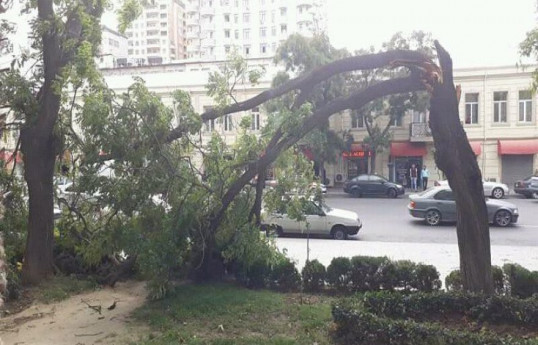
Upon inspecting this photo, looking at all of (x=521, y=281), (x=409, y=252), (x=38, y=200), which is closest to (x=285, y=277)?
(x=521, y=281)

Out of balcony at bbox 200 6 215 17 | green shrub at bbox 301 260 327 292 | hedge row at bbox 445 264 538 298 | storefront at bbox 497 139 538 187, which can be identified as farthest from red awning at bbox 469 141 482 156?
balcony at bbox 200 6 215 17

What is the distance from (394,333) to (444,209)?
12.6m

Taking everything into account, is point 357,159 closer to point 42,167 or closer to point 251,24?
point 42,167

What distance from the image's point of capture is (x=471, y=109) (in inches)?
1156

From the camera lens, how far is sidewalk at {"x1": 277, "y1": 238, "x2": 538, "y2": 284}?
1170 centimetres

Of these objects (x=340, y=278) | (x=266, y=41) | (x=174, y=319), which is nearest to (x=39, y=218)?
(x=174, y=319)

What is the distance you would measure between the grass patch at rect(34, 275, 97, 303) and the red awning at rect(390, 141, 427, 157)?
2439cm

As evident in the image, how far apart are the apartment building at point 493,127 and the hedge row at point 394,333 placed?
2374cm

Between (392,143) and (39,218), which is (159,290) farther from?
(392,143)

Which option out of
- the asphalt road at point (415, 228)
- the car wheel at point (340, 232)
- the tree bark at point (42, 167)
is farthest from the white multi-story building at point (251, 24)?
the tree bark at point (42, 167)

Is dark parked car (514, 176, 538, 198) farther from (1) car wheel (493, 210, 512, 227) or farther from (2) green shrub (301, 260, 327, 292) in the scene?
(2) green shrub (301, 260, 327, 292)

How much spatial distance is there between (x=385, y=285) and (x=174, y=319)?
3315mm

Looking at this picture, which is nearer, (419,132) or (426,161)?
(419,132)

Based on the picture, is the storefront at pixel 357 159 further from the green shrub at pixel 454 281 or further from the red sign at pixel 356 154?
the green shrub at pixel 454 281
